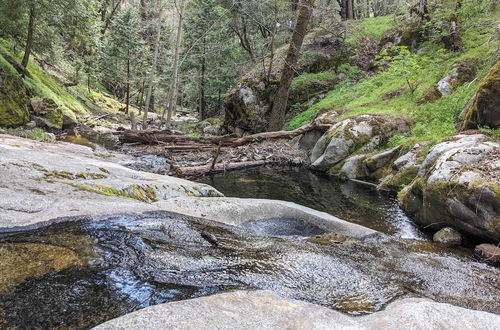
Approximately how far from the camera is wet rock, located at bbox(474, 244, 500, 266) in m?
4.39

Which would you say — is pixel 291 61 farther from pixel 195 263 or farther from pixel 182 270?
pixel 182 270

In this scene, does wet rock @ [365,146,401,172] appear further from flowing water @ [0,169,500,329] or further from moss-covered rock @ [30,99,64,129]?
moss-covered rock @ [30,99,64,129]

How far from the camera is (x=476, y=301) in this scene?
3252mm

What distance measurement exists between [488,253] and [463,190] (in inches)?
42.4

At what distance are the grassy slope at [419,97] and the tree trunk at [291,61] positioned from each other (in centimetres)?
144

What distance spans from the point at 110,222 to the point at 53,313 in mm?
1958

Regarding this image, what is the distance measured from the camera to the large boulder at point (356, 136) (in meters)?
11.0

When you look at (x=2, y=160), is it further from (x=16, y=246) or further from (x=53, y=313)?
(x=53, y=313)

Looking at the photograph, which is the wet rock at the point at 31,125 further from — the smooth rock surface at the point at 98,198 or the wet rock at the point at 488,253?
the wet rock at the point at 488,253

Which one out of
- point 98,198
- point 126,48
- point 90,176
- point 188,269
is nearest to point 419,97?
point 90,176

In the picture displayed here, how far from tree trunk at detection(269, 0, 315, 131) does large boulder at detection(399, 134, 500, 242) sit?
9140 mm

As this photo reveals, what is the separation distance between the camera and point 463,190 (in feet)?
16.9

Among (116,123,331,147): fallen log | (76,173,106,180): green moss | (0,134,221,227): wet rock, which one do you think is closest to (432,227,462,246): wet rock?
(0,134,221,227): wet rock

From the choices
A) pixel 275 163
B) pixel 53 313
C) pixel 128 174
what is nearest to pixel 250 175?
pixel 275 163
